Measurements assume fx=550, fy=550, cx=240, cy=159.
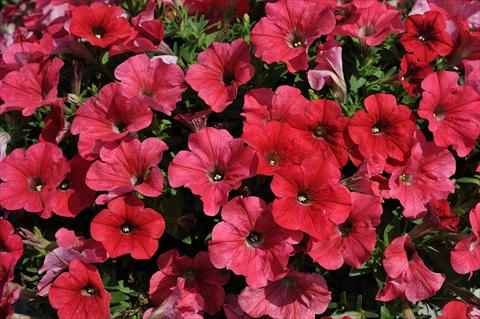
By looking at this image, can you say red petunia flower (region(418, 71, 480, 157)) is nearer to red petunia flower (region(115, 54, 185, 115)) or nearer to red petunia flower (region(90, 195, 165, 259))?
red petunia flower (region(115, 54, 185, 115))

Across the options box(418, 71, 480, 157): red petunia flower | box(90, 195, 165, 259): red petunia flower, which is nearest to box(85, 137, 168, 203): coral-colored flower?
box(90, 195, 165, 259): red petunia flower

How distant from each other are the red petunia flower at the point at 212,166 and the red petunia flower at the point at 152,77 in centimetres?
26

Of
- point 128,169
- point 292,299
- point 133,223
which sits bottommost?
point 292,299

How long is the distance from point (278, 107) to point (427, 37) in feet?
2.30

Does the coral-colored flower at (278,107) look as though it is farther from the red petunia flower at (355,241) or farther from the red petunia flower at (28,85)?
the red petunia flower at (28,85)

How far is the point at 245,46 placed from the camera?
2020 millimetres

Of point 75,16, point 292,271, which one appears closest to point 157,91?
point 75,16

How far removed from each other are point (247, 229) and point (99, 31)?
3.55 feet

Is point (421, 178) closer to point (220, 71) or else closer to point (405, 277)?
point (405, 277)

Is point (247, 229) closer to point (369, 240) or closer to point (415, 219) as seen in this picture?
point (369, 240)

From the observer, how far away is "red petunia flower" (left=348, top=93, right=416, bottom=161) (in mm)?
1886

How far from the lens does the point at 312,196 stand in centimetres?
178

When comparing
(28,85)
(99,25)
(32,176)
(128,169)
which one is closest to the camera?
(128,169)

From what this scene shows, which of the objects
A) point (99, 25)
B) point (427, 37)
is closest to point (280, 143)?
point (427, 37)
